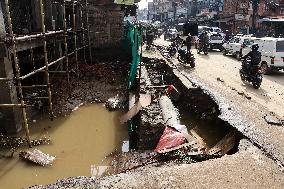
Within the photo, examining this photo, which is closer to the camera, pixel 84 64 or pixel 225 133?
pixel 225 133

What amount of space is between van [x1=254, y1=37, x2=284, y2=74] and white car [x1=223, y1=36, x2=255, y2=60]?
236cm

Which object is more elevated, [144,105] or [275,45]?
[275,45]

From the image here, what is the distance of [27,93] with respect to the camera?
28.9 ft

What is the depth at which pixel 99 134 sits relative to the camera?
7488 mm

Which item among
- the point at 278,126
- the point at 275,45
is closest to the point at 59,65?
the point at 278,126

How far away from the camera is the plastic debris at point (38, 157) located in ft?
19.0

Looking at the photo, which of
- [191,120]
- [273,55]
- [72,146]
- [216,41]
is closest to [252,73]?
[273,55]

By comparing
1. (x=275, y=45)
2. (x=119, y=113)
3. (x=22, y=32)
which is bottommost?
(x=119, y=113)

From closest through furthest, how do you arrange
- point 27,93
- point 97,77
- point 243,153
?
point 243,153
point 27,93
point 97,77

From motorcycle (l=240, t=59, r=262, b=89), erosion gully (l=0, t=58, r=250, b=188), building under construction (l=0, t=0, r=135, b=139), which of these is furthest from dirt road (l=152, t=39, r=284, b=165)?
building under construction (l=0, t=0, r=135, b=139)

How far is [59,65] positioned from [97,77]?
6.61ft

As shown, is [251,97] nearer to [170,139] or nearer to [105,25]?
[170,139]

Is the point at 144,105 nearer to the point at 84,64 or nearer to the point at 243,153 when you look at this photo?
the point at 243,153

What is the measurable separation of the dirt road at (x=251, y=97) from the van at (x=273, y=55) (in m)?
0.48
